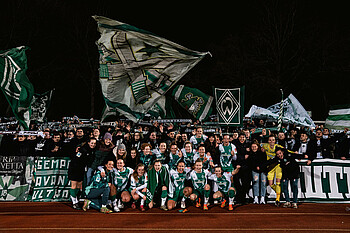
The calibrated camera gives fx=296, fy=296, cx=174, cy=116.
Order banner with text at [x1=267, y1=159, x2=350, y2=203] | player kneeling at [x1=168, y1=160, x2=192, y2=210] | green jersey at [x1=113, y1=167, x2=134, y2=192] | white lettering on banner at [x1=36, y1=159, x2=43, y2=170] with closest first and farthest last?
green jersey at [x1=113, y1=167, x2=134, y2=192], player kneeling at [x1=168, y1=160, x2=192, y2=210], banner with text at [x1=267, y1=159, x2=350, y2=203], white lettering on banner at [x1=36, y1=159, x2=43, y2=170]

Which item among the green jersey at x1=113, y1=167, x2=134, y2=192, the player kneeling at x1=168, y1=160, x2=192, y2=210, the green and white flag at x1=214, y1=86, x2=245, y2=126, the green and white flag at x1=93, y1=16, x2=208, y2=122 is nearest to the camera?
the green jersey at x1=113, y1=167, x2=134, y2=192

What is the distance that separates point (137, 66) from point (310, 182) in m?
6.51

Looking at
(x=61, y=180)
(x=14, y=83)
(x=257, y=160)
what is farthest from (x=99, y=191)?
(x=14, y=83)

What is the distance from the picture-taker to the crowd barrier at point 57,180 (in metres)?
8.94

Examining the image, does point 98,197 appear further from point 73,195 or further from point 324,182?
point 324,182

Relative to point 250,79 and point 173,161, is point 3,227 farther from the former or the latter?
Answer: point 250,79

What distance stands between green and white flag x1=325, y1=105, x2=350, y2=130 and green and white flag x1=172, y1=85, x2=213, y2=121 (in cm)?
555

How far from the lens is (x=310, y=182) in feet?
29.8

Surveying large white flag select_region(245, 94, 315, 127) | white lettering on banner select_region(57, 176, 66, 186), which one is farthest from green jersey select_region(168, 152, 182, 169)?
large white flag select_region(245, 94, 315, 127)

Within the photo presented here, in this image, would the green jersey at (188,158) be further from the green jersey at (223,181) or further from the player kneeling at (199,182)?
the green jersey at (223,181)

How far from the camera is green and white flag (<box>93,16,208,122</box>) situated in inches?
369

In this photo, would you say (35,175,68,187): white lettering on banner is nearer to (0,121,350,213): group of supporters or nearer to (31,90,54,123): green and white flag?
(0,121,350,213): group of supporters

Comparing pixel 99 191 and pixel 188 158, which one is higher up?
pixel 188 158

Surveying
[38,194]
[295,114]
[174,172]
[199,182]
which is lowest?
[38,194]
